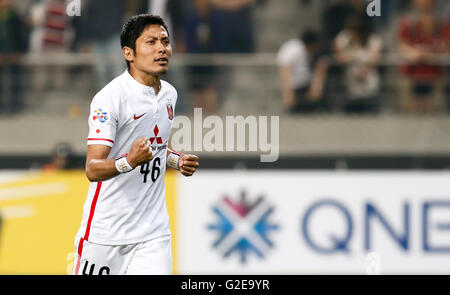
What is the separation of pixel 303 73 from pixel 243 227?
2275 mm

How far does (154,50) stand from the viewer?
20.0 ft

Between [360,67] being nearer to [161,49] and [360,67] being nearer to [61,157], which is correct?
[61,157]

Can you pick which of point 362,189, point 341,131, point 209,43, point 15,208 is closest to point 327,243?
point 362,189

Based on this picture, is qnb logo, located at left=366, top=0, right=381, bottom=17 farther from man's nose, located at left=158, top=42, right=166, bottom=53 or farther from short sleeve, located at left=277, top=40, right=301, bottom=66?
man's nose, located at left=158, top=42, right=166, bottom=53

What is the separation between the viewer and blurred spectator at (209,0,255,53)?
501 inches

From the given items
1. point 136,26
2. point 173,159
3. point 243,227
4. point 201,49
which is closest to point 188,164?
point 173,159

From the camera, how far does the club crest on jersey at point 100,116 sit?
5.95m

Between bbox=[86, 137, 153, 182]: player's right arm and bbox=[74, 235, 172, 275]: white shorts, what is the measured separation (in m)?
0.67

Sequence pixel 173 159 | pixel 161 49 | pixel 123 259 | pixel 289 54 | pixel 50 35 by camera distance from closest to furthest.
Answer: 1. pixel 161 49
2. pixel 123 259
3. pixel 173 159
4. pixel 289 54
5. pixel 50 35

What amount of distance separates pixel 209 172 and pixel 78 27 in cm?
271

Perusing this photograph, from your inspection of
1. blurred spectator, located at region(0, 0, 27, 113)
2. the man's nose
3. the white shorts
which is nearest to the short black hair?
the man's nose

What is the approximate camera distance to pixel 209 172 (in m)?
12.7

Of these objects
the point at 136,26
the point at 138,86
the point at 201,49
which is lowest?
the point at 138,86

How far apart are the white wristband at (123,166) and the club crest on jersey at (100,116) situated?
12.1 inches
